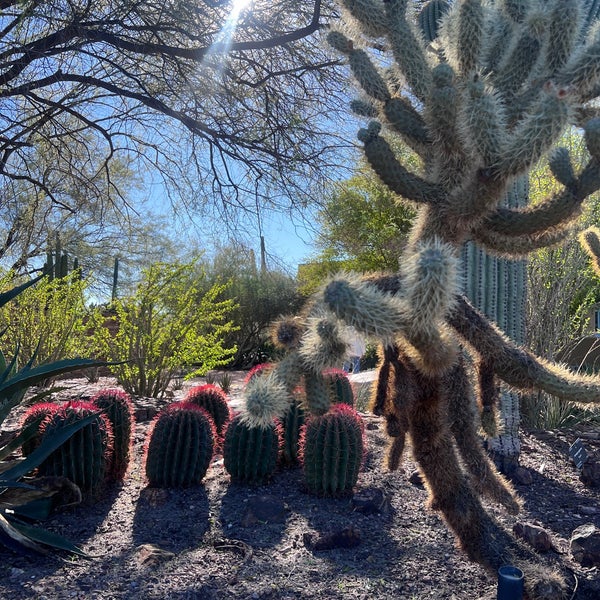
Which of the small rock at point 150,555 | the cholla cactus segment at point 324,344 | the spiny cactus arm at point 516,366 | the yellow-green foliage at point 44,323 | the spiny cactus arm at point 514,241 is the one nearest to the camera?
the cholla cactus segment at point 324,344

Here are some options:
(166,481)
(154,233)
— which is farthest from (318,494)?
(154,233)

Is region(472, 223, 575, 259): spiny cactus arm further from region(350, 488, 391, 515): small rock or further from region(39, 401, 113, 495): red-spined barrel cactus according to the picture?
region(39, 401, 113, 495): red-spined barrel cactus

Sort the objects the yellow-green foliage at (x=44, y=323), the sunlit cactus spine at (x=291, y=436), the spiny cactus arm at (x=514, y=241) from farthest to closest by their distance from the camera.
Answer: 1. the yellow-green foliage at (x=44, y=323)
2. the sunlit cactus spine at (x=291, y=436)
3. the spiny cactus arm at (x=514, y=241)

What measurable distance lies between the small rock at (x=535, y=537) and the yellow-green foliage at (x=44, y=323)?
227 inches

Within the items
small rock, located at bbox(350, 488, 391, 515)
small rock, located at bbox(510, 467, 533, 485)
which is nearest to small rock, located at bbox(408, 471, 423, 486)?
small rock, located at bbox(350, 488, 391, 515)

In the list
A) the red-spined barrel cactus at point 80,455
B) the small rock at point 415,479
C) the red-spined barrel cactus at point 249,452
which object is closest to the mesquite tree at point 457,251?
the red-spined barrel cactus at point 249,452

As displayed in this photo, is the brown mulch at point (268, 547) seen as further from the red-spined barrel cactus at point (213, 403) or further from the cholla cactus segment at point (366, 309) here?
the cholla cactus segment at point (366, 309)

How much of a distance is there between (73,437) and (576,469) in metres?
3.55

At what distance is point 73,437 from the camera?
384 cm

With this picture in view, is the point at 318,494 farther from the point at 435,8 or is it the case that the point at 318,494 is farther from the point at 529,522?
the point at 435,8

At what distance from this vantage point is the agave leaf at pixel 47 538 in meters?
3.13

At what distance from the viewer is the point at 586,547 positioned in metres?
3.22

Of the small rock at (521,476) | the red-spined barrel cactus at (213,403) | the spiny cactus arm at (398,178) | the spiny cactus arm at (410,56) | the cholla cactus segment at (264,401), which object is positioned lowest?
the small rock at (521,476)

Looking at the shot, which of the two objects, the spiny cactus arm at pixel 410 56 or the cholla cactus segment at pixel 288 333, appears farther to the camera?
the spiny cactus arm at pixel 410 56
